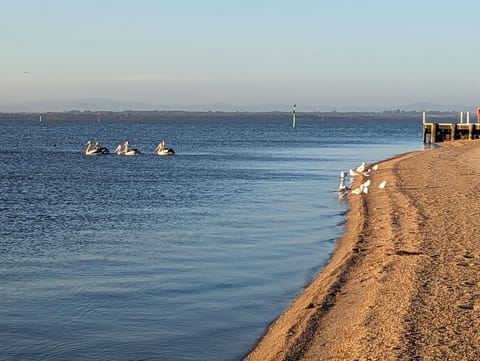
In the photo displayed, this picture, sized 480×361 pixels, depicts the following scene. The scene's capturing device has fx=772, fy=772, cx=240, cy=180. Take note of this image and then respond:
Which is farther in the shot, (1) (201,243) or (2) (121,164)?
(2) (121,164)

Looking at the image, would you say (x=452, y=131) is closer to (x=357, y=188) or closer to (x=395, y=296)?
(x=357, y=188)

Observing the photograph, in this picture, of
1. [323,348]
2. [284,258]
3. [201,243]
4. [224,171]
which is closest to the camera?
[323,348]

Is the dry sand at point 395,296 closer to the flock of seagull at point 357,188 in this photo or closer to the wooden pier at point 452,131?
the flock of seagull at point 357,188

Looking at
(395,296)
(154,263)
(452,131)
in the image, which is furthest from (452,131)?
(395,296)

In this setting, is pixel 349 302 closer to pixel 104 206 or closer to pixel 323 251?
pixel 323 251

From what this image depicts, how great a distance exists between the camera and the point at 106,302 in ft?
41.1

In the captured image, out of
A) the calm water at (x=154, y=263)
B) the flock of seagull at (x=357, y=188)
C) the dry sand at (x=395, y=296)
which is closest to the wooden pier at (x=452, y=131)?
the flock of seagull at (x=357, y=188)

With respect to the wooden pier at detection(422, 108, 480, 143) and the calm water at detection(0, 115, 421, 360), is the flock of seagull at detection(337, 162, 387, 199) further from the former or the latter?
the wooden pier at detection(422, 108, 480, 143)

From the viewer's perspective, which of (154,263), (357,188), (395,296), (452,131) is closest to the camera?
(395,296)

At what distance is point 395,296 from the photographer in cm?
1097

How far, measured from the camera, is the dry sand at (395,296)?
8.82 meters

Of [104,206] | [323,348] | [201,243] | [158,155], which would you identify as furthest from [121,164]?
[323,348]

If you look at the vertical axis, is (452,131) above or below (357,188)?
above

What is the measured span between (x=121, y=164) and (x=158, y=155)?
960 cm
